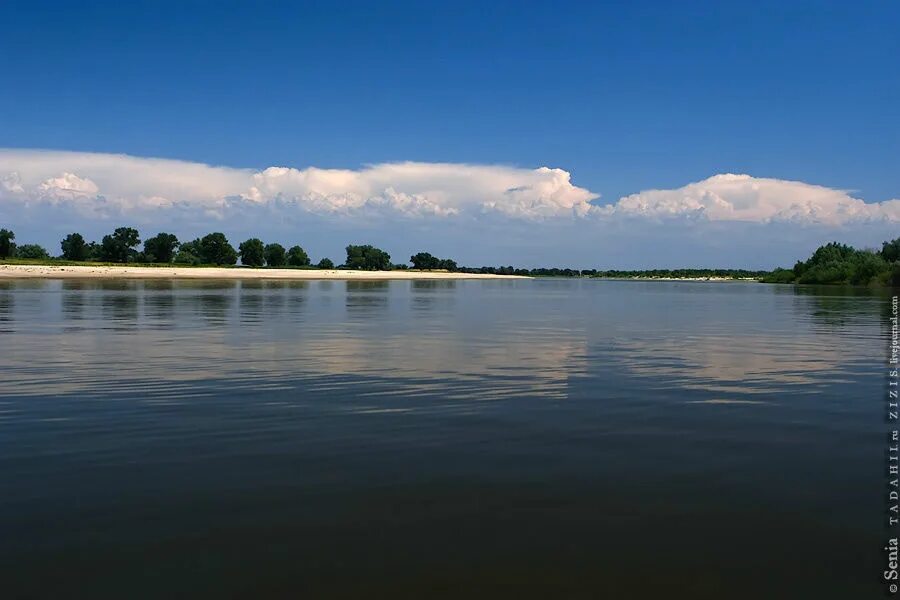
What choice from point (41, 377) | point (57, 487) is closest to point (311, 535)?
point (57, 487)

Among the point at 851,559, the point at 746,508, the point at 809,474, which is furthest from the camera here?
the point at 809,474

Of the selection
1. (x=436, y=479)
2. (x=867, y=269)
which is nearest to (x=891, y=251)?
(x=867, y=269)

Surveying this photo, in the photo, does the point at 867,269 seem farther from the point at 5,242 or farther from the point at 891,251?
the point at 5,242

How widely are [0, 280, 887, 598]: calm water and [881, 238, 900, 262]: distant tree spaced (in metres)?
186

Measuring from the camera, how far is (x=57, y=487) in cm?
1115

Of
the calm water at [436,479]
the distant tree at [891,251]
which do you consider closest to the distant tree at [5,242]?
the calm water at [436,479]

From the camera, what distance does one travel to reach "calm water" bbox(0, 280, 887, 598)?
27.2 feet

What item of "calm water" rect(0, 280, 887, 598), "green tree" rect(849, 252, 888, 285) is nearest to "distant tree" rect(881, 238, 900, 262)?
"green tree" rect(849, 252, 888, 285)

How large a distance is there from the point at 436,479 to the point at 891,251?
210 metres

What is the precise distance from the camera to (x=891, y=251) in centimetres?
18450

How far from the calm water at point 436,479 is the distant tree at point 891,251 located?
186 m

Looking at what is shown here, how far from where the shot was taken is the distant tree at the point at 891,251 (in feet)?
598

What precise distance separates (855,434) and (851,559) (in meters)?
8.04

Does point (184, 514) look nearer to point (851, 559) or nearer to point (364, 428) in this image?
point (364, 428)
